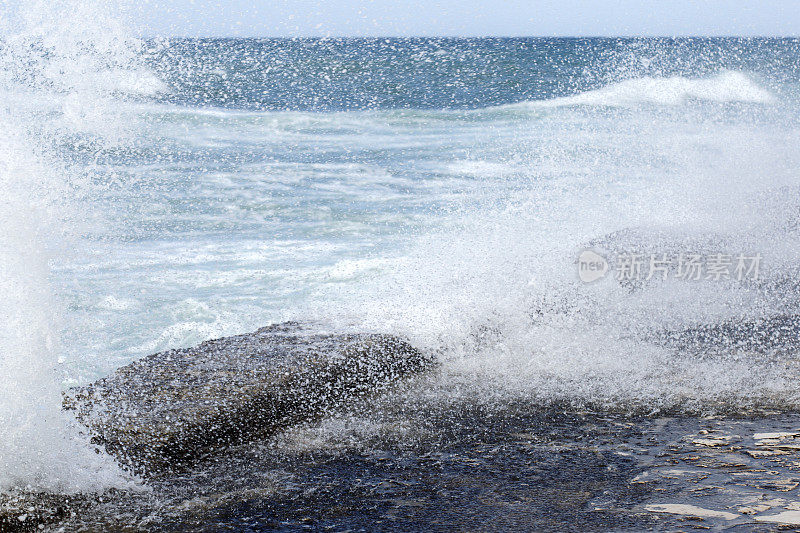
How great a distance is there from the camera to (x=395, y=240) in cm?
748

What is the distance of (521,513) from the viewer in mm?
2447

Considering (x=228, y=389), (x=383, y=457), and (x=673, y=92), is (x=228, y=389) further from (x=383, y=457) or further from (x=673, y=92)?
(x=673, y=92)

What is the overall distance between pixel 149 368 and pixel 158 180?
735cm

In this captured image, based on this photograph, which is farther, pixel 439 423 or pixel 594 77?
pixel 594 77

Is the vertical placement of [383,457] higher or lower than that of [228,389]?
lower

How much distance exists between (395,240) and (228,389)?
4.25 metres

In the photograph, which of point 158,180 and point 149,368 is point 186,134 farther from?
point 149,368

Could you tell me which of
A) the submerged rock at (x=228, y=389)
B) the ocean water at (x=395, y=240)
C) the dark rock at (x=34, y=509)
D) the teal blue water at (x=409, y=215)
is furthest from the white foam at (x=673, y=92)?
the dark rock at (x=34, y=509)

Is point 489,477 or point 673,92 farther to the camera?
point 673,92

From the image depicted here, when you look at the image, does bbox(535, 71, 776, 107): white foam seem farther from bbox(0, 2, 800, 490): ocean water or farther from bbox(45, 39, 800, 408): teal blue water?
bbox(0, 2, 800, 490): ocean water

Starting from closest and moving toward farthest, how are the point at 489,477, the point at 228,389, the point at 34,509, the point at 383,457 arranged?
the point at 34,509
the point at 489,477
the point at 383,457
the point at 228,389

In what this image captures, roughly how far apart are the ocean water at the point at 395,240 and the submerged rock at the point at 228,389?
0.19 metres

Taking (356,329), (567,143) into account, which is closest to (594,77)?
(567,143)

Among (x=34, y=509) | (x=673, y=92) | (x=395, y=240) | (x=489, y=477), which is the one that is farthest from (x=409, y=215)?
(x=673, y=92)
